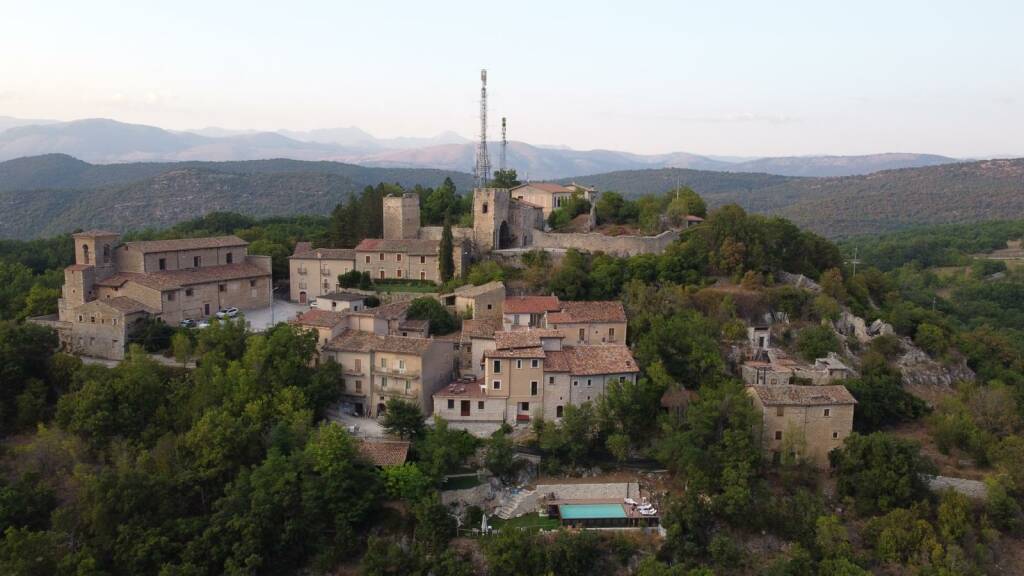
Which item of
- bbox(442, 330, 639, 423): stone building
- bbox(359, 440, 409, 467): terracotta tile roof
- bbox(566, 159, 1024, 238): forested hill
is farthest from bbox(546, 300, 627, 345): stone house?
bbox(566, 159, 1024, 238): forested hill

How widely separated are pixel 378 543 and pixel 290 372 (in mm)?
8877

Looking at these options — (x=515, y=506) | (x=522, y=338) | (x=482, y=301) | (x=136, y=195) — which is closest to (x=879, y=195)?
(x=482, y=301)

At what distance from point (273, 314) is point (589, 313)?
18.0m

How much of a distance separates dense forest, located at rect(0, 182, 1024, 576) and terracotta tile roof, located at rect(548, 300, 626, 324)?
1002 millimetres

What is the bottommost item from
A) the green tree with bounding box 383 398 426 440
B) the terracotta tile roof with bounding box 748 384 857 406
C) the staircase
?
the staircase

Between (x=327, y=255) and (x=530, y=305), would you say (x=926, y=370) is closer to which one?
(x=530, y=305)

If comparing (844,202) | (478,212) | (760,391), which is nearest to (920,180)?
(844,202)

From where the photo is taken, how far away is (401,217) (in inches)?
1966

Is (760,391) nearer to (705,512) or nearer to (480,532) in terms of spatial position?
(705,512)

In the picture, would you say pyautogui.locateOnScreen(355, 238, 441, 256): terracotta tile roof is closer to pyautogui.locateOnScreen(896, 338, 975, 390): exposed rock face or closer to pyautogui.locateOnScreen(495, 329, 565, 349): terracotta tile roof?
pyautogui.locateOnScreen(495, 329, 565, 349): terracotta tile roof

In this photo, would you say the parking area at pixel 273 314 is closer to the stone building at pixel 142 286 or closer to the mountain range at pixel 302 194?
the stone building at pixel 142 286

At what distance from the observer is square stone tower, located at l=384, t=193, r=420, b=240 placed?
164ft

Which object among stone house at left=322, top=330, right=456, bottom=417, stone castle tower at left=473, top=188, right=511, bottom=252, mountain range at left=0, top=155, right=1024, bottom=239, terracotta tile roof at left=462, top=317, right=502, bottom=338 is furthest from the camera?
mountain range at left=0, top=155, right=1024, bottom=239

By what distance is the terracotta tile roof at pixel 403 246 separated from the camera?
46.8 m
